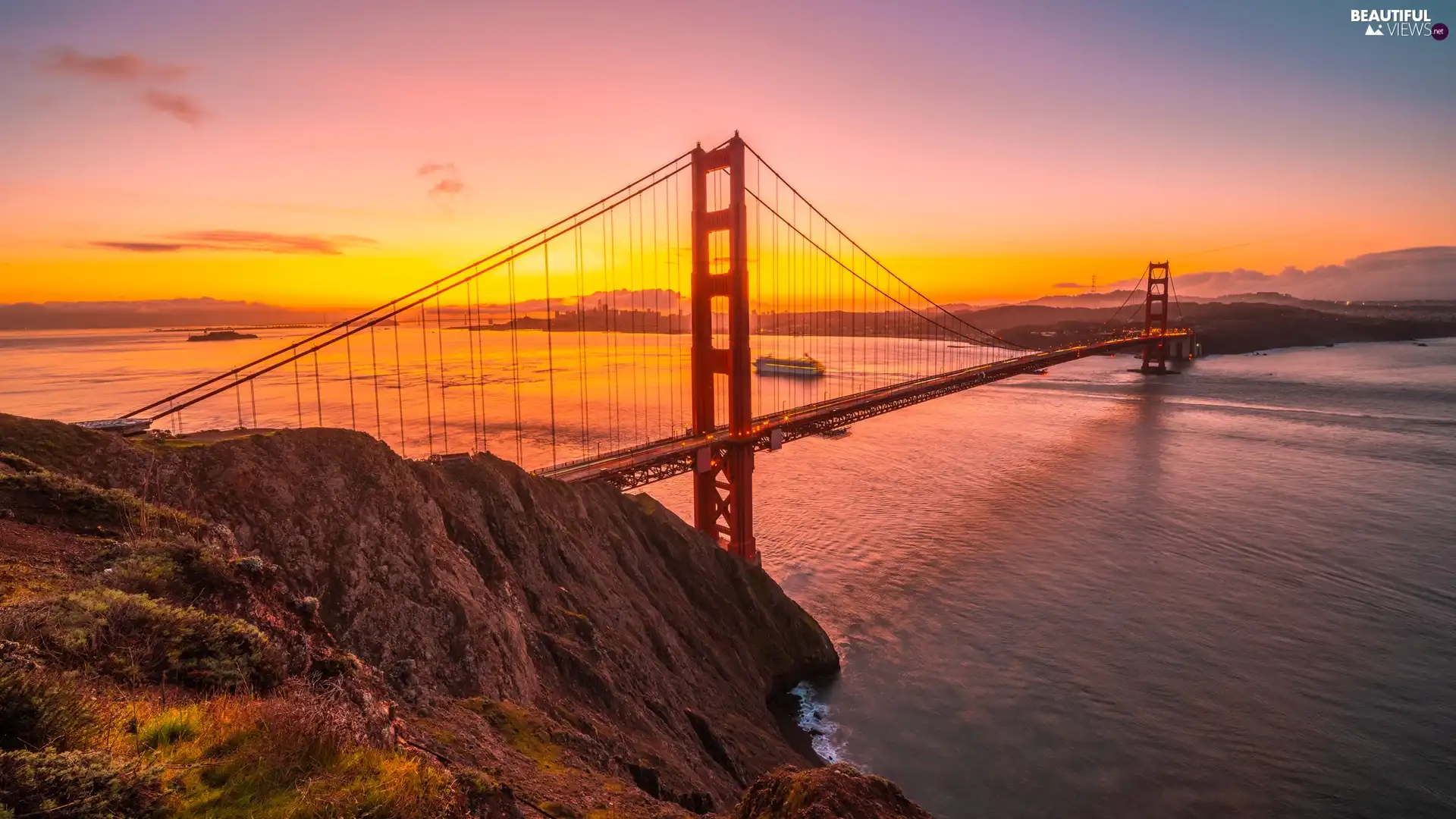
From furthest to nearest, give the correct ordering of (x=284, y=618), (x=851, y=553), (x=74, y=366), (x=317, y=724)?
(x=74, y=366), (x=851, y=553), (x=284, y=618), (x=317, y=724)

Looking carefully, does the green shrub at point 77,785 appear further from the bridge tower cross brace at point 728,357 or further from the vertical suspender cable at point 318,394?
the bridge tower cross brace at point 728,357

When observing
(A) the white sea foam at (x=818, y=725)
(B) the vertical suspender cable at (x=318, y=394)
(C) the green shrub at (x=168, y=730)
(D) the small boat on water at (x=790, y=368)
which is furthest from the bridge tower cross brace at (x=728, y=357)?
(D) the small boat on water at (x=790, y=368)

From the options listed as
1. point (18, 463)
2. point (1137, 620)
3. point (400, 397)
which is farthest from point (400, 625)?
point (400, 397)

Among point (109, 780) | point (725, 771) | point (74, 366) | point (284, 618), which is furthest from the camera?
Result: point (74, 366)

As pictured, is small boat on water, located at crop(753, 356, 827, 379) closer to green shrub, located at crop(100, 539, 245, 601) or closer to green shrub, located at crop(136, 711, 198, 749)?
green shrub, located at crop(100, 539, 245, 601)

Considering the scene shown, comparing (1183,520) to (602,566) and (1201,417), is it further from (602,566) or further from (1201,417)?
(1201,417)

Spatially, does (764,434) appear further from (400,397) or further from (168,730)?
(400,397)

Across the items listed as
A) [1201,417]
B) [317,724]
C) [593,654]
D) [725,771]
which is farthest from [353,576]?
[1201,417]
